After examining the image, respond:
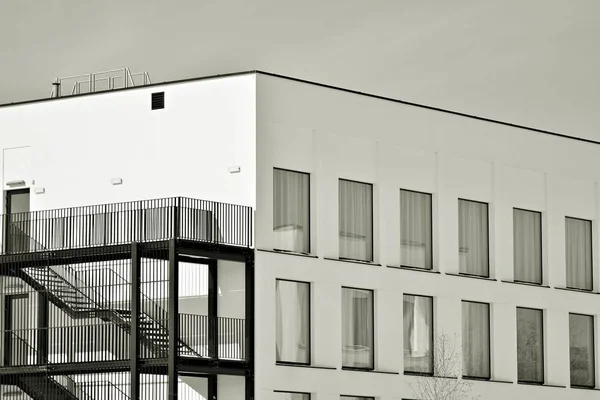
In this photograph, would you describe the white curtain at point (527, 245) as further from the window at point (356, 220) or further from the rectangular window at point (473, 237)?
the window at point (356, 220)

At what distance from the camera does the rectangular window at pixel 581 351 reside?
73438 mm

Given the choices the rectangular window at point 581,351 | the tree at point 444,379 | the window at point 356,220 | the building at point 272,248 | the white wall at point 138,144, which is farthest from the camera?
the rectangular window at point 581,351

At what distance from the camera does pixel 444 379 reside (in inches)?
2653

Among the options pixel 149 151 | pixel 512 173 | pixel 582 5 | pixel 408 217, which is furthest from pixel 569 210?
pixel 582 5

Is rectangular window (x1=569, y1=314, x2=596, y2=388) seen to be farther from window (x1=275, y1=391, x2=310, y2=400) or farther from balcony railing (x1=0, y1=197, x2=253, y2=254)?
balcony railing (x1=0, y1=197, x2=253, y2=254)

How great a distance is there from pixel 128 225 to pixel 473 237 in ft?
54.9

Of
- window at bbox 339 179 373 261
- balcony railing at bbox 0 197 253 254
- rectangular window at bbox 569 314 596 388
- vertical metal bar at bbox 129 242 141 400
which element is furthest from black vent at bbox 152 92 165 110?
rectangular window at bbox 569 314 596 388

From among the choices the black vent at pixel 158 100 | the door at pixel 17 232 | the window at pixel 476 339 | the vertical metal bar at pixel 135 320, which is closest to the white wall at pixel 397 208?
the window at pixel 476 339

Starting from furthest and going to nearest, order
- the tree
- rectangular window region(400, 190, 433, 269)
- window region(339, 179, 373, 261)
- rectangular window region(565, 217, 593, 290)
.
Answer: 1. rectangular window region(565, 217, 593, 290)
2. rectangular window region(400, 190, 433, 269)
3. the tree
4. window region(339, 179, 373, 261)

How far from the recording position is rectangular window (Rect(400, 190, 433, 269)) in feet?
224

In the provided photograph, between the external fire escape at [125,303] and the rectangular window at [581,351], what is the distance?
1876 cm

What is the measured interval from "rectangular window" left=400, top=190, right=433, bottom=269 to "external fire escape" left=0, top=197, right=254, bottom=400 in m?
8.62

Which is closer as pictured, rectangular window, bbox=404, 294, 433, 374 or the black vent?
the black vent

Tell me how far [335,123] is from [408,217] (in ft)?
18.6
